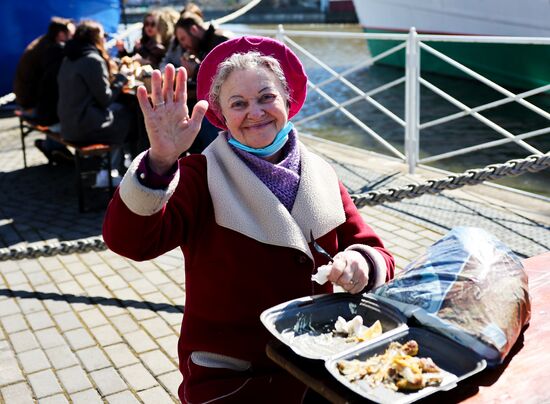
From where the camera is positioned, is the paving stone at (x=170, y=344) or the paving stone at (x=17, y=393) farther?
the paving stone at (x=170, y=344)

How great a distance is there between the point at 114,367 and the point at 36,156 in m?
5.80

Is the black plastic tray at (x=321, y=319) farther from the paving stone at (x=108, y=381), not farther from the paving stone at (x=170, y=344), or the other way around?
the paving stone at (x=170, y=344)

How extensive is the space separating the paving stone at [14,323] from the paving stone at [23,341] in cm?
6

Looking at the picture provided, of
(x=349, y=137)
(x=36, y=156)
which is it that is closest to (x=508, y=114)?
(x=349, y=137)

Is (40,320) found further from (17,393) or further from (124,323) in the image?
(17,393)

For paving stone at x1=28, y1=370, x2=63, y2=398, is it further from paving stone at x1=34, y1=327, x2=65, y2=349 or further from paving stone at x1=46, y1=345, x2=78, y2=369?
paving stone at x1=34, y1=327, x2=65, y2=349

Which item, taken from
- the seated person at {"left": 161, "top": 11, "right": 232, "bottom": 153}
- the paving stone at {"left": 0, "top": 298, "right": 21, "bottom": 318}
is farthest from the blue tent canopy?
the paving stone at {"left": 0, "top": 298, "right": 21, "bottom": 318}

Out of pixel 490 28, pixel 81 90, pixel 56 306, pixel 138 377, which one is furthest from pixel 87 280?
pixel 490 28

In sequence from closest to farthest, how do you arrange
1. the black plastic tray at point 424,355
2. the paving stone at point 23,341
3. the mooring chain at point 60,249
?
the black plastic tray at point 424,355 < the paving stone at point 23,341 < the mooring chain at point 60,249

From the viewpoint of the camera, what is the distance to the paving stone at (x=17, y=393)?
321 centimetres

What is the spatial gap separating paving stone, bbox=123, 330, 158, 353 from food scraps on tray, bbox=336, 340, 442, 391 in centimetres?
233

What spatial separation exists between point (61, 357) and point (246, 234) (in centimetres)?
208

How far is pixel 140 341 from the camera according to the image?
3764 mm

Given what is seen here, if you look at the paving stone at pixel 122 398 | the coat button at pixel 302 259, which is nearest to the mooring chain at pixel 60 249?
the paving stone at pixel 122 398
